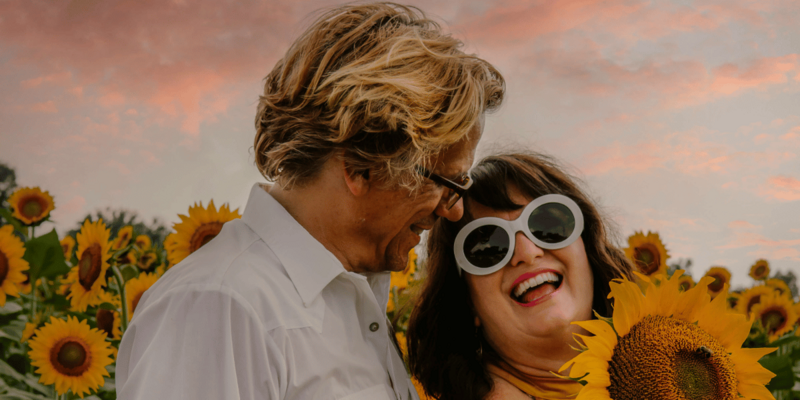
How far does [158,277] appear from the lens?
417cm

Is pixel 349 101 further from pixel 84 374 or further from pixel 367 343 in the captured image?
pixel 84 374

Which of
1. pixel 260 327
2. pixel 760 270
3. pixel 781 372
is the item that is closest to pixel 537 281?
pixel 260 327

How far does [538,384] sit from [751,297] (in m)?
3.93

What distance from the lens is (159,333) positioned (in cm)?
178

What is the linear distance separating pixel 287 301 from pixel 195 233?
65.0 inches

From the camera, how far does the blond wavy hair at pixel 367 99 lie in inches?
89.0

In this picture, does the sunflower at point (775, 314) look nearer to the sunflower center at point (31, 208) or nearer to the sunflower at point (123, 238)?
the sunflower at point (123, 238)

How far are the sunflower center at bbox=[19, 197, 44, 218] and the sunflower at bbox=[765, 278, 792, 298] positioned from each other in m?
6.22

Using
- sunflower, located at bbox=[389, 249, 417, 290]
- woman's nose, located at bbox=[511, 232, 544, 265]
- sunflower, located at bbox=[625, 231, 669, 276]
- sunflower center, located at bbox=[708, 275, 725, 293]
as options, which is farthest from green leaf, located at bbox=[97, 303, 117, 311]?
sunflower center, located at bbox=[708, 275, 725, 293]

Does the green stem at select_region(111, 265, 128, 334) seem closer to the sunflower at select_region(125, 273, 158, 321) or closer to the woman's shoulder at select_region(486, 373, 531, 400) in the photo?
the sunflower at select_region(125, 273, 158, 321)

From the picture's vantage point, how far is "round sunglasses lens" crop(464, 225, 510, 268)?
106 inches

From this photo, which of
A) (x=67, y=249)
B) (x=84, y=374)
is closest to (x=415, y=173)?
(x=84, y=374)

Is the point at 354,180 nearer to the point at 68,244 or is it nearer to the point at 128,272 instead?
the point at 128,272

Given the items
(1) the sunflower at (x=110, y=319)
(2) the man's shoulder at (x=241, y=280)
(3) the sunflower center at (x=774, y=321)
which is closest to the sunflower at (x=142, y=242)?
(1) the sunflower at (x=110, y=319)
